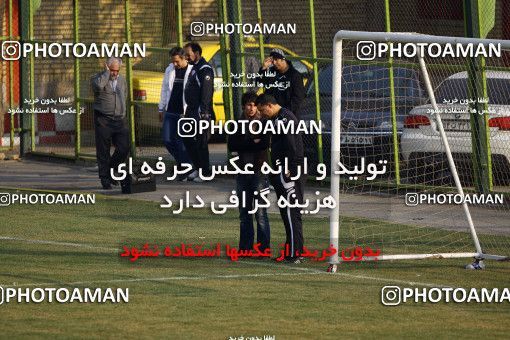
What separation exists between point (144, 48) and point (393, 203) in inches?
249

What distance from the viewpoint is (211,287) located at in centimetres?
1307

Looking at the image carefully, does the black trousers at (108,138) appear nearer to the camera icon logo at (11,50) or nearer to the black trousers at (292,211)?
the camera icon logo at (11,50)

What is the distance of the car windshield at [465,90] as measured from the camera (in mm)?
18625

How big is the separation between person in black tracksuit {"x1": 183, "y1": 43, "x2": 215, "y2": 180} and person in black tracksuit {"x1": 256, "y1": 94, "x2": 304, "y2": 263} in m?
7.11

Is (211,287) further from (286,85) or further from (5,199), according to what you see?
(5,199)

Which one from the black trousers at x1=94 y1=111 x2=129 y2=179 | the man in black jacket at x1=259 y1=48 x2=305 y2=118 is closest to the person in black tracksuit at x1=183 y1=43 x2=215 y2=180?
the black trousers at x1=94 y1=111 x2=129 y2=179

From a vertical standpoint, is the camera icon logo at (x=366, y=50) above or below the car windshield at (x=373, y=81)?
above

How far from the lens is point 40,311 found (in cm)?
1176

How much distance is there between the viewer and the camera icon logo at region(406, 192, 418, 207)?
18741mm

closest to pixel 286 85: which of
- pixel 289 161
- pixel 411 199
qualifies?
pixel 411 199

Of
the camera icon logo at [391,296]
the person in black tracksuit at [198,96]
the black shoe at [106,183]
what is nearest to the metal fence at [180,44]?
the person in black tracksuit at [198,96]

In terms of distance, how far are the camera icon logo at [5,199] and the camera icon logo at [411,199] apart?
565 cm

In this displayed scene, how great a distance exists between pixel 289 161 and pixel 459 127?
15.8 feet

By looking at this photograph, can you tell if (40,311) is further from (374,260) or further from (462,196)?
(462,196)
